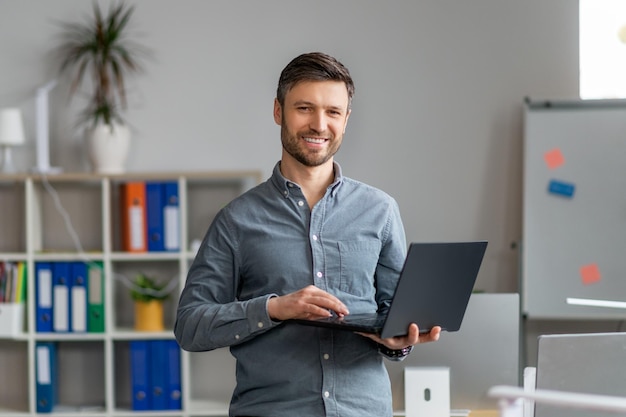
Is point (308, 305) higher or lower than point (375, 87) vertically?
lower

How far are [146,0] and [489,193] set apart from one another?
1865mm

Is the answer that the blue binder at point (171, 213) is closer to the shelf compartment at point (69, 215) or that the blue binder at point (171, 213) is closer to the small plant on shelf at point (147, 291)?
the small plant on shelf at point (147, 291)

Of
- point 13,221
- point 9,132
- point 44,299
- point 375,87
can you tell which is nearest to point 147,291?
point 44,299

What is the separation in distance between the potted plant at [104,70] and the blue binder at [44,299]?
0.53m

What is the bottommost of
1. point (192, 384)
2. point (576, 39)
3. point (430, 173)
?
point (192, 384)

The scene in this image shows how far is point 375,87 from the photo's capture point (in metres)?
4.29

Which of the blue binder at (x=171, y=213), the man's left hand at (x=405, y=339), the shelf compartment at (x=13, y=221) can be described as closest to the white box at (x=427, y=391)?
the man's left hand at (x=405, y=339)

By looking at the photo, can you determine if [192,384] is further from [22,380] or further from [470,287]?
[470,287]

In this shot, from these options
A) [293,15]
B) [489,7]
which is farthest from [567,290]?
[293,15]

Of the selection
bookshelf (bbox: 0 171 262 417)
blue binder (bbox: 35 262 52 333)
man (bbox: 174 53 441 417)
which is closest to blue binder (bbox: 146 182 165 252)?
bookshelf (bbox: 0 171 262 417)

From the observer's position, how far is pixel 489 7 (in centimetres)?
423

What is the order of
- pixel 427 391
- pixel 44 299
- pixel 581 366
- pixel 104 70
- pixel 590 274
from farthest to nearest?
pixel 104 70, pixel 44 299, pixel 590 274, pixel 427 391, pixel 581 366

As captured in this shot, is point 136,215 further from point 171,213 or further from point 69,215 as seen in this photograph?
point 69,215

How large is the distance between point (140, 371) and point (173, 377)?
157mm
